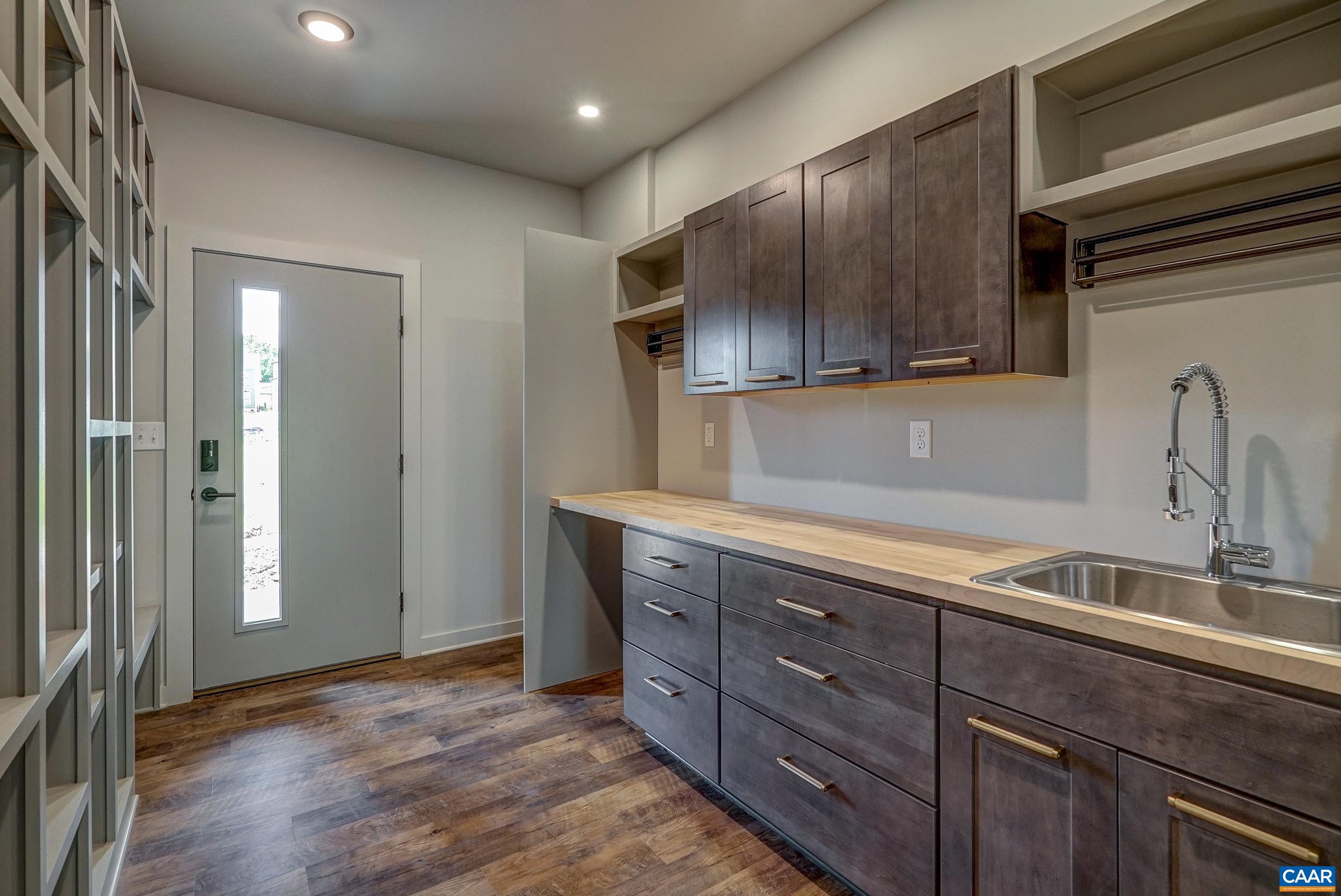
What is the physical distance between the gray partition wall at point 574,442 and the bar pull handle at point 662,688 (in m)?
0.78

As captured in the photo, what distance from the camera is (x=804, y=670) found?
1780 mm

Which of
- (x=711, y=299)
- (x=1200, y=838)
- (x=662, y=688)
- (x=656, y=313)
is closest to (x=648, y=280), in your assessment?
(x=656, y=313)

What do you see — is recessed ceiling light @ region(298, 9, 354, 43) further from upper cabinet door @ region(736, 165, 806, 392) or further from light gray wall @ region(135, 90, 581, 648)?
upper cabinet door @ region(736, 165, 806, 392)

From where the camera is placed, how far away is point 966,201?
173 cm

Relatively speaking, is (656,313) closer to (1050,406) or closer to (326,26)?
(326,26)

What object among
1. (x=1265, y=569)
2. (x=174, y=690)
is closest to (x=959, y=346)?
(x=1265, y=569)

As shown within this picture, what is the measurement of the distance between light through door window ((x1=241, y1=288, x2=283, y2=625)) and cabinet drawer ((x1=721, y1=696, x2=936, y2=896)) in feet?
7.74

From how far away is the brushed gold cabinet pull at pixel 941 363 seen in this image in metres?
1.73

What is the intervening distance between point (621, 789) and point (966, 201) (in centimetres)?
210

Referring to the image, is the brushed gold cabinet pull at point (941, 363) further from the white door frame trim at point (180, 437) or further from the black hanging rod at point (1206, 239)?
the white door frame trim at point (180, 437)

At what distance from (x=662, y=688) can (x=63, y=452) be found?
1821mm

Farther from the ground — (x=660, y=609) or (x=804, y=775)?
(x=660, y=609)

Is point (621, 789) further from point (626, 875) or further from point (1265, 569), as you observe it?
point (1265, 569)

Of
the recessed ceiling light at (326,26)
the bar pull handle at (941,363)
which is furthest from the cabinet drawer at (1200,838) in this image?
the recessed ceiling light at (326,26)
